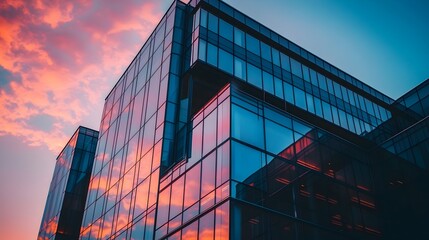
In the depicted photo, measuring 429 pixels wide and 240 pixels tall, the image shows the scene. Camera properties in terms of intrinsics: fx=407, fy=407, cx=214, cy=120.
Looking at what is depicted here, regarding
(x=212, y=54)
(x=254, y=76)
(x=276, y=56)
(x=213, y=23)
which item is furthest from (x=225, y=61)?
(x=276, y=56)

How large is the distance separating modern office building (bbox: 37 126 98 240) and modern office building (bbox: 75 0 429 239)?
26.3ft

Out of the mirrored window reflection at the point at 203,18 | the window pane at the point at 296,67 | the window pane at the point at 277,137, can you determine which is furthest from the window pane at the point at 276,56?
the window pane at the point at 277,137

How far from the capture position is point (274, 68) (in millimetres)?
36219

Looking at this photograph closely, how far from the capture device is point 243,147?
2205 centimetres

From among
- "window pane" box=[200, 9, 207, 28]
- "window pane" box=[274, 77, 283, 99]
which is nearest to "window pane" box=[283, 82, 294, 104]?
"window pane" box=[274, 77, 283, 99]

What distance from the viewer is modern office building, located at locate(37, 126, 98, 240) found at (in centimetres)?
4528

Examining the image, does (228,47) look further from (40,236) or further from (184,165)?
(40,236)

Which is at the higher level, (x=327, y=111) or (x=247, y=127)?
(x=327, y=111)

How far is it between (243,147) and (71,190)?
31647 millimetres

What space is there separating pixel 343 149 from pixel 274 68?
427 inches

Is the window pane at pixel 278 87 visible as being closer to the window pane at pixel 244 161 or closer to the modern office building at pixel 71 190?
the window pane at pixel 244 161

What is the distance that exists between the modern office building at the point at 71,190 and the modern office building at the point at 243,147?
8.01 meters

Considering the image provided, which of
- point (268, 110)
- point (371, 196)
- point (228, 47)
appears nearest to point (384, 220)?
point (371, 196)

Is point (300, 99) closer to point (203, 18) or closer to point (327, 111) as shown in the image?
point (327, 111)
